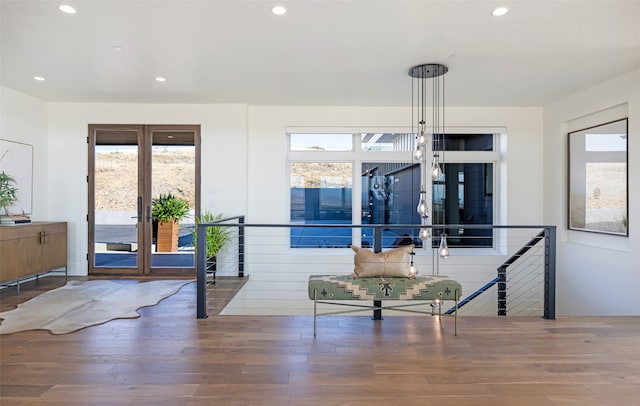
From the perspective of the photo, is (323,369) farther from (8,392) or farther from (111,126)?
(111,126)

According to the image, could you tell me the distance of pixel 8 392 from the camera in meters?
2.12

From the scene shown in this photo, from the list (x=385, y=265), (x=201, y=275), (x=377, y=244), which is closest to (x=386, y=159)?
(x=377, y=244)

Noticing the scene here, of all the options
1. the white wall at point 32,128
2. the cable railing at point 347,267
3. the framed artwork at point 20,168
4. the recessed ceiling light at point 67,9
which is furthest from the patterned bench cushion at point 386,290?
the white wall at point 32,128

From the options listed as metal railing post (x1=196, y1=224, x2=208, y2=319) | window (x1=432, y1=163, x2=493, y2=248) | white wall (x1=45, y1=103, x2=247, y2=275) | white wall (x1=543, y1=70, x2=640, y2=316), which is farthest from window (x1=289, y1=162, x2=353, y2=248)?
white wall (x1=543, y1=70, x2=640, y2=316)

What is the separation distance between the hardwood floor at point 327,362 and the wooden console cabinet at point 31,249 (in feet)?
5.20

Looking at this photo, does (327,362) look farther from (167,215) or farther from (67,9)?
(167,215)

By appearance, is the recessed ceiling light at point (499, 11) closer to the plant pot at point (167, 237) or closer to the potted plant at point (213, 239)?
the potted plant at point (213, 239)

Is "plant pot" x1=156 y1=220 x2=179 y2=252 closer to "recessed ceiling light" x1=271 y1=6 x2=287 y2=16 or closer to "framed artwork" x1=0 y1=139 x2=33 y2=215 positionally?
"framed artwork" x1=0 y1=139 x2=33 y2=215

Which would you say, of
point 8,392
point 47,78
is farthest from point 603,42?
point 47,78

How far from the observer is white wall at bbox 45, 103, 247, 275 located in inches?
210

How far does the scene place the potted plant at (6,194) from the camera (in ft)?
14.3

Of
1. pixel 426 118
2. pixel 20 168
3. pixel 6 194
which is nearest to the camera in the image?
pixel 6 194

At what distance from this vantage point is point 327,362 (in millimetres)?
2508

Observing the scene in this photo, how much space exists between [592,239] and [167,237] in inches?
232
